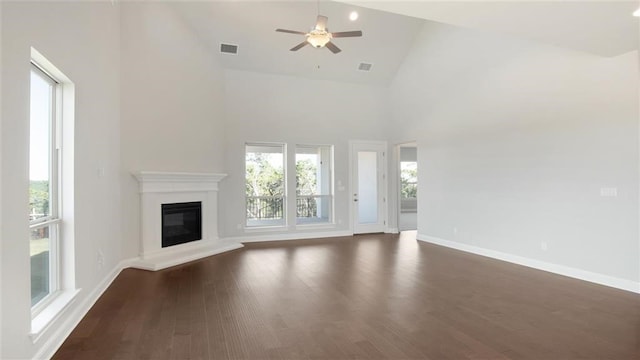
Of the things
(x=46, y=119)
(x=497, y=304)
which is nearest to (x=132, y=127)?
(x=46, y=119)

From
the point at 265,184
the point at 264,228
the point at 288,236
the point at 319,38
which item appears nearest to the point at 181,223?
the point at 264,228

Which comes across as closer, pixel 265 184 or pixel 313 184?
pixel 265 184

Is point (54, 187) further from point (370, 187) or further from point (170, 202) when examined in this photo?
point (370, 187)

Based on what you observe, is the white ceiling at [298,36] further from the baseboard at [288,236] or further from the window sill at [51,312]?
the window sill at [51,312]

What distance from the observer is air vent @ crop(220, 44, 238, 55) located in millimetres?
6740

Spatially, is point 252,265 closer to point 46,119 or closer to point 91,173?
point 91,173

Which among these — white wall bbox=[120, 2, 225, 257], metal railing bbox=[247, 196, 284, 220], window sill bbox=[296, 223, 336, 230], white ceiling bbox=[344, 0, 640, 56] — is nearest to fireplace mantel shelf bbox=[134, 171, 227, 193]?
white wall bbox=[120, 2, 225, 257]

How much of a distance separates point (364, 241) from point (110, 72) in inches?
221

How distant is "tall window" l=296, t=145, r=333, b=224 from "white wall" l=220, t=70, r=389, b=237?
227 millimetres

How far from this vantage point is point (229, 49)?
22.4 feet

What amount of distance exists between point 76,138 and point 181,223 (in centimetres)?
324

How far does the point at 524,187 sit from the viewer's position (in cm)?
527

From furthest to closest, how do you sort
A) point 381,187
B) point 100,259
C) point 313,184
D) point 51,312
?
point 381,187
point 313,184
point 100,259
point 51,312

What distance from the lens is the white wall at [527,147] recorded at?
4.14m
